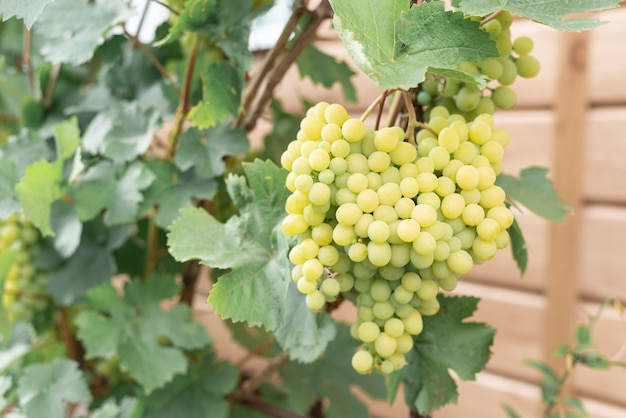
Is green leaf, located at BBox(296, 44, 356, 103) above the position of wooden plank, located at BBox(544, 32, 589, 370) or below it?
above

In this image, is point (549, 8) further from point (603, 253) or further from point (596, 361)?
point (603, 253)

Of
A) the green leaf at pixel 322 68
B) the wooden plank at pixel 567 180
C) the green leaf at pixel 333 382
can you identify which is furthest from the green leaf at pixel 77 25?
the wooden plank at pixel 567 180

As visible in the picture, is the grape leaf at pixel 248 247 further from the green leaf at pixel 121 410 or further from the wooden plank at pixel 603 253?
the wooden plank at pixel 603 253

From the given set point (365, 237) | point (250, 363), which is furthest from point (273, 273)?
point (250, 363)

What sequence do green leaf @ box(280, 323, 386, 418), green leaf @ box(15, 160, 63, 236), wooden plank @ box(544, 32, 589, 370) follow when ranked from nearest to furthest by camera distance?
green leaf @ box(15, 160, 63, 236), green leaf @ box(280, 323, 386, 418), wooden plank @ box(544, 32, 589, 370)

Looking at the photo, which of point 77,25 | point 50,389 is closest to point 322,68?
point 77,25

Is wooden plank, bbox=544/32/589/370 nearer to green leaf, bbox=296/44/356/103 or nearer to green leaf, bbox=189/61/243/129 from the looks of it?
green leaf, bbox=296/44/356/103

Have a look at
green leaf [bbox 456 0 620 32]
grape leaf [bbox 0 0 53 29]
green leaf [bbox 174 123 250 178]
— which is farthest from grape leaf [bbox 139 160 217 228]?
green leaf [bbox 456 0 620 32]

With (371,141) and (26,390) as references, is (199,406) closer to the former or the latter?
(26,390)
